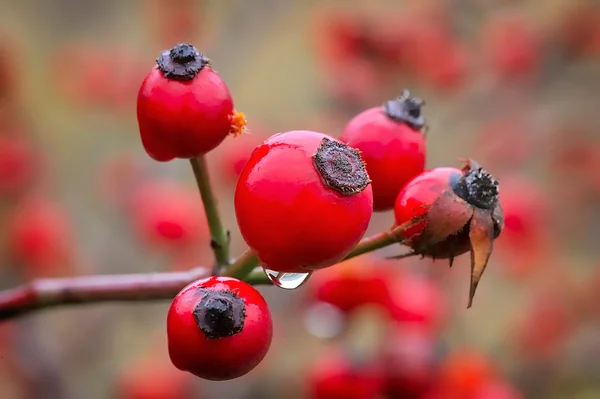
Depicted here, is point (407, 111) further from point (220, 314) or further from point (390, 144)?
point (220, 314)

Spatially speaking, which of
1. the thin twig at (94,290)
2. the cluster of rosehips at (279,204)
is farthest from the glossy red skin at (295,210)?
the thin twig at (94,290)

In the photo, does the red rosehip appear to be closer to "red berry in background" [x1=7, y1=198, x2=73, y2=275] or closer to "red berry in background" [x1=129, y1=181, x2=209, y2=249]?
"red berry in background" [x1=129, y1=181, x2=209, y2=249]

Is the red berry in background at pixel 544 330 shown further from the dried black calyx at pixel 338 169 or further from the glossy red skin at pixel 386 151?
the dried black calyx at pixel 338 169

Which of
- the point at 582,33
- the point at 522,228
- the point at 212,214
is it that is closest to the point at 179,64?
the point at 212,214

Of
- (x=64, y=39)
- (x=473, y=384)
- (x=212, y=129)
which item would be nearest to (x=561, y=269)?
(x=473, y=384)

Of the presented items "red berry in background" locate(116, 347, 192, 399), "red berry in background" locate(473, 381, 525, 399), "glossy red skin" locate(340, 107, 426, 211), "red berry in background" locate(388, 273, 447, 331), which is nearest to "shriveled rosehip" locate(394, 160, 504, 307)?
"glossy red skin" locate(340, 107, 426, 211)

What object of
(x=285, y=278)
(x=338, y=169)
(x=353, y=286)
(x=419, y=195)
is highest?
(x=338, y=169)

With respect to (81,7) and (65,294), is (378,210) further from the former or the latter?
(81,7)
